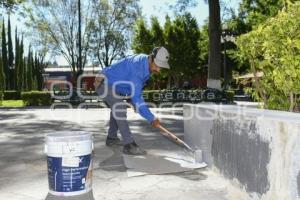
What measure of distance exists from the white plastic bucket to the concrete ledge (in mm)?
1590

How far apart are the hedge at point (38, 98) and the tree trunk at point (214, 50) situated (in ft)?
29.9

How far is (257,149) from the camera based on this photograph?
14.0 ft

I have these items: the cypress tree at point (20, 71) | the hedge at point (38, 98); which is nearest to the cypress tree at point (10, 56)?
the cypress tree at point (20, 71)

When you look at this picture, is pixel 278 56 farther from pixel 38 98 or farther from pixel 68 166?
pixel 38 98

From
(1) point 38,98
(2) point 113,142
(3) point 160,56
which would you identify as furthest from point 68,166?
(1) point 38,98

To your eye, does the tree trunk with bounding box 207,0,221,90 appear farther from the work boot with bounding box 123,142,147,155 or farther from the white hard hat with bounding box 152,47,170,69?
the white hard hat with bounding box 152,47,170,69

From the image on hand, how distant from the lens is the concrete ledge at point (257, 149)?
361cm

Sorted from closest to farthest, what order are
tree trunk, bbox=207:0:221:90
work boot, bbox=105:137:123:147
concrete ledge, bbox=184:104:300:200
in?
concrete ledge, bbox=184:104:300:200 < work boot, bbox=105:137:123:147 < tree trunk, bbox=207:0:221:90

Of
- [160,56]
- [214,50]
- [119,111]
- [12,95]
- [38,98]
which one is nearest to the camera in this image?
[160,56]

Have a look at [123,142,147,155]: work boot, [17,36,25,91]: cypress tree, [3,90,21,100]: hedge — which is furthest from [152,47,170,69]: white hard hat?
[17,36,25,91]: cypress tree

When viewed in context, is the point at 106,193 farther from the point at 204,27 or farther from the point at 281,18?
the point at 204,27

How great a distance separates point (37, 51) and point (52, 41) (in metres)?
4.23

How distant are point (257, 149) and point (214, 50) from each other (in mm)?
16118

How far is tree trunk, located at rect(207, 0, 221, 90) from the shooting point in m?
20.0
